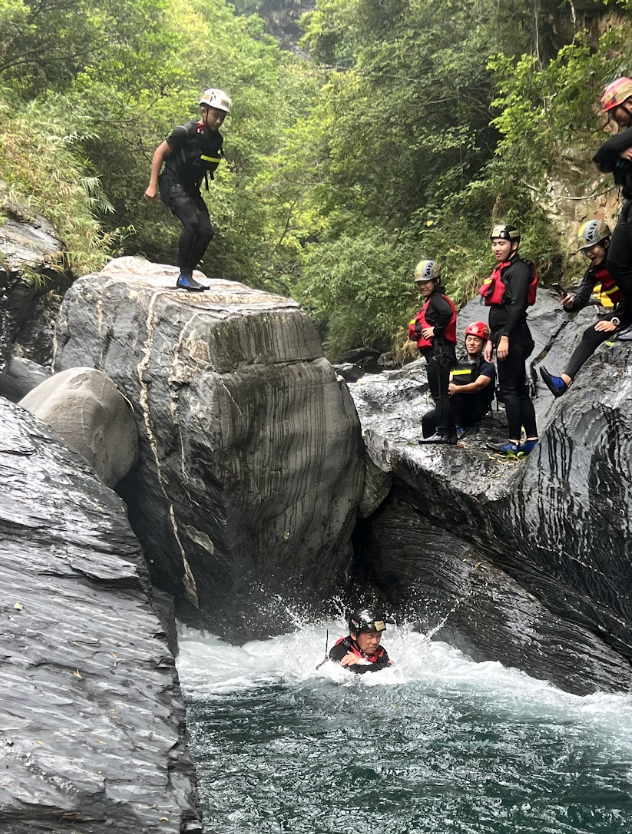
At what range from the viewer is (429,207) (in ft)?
48.6

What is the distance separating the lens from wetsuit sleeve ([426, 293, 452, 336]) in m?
7.14

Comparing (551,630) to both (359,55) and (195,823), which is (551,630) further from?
(359,55)

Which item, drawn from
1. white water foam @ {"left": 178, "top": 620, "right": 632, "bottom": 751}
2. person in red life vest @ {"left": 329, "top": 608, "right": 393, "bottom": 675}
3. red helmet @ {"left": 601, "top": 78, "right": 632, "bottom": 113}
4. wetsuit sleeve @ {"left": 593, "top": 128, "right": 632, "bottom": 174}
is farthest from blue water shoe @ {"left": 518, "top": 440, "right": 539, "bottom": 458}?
red helmet @ {"left": 601, "top": 78, "right": 632, "bottom": 113}

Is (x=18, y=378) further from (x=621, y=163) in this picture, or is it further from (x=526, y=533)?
(x=621, y=163)

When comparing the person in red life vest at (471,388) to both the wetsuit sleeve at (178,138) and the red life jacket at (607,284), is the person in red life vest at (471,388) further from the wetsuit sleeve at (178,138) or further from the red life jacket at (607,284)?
the wetsuit sleeve at (178,138)

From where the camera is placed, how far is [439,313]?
7.16 m

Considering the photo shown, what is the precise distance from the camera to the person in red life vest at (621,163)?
5074 millimetres

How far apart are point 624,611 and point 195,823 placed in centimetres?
348

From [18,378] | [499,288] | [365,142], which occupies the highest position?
[365,142]

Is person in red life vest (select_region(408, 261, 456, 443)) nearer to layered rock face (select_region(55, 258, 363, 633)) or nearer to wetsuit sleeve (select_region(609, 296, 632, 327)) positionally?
layered rock face (select_region(55, 258, 363, 633))

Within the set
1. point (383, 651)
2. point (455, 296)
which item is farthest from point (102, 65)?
point (383, 651)

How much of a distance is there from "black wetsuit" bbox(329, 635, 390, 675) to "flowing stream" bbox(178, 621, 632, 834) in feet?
0.34

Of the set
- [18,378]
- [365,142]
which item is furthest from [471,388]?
[365,142]

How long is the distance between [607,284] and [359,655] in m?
3.83
